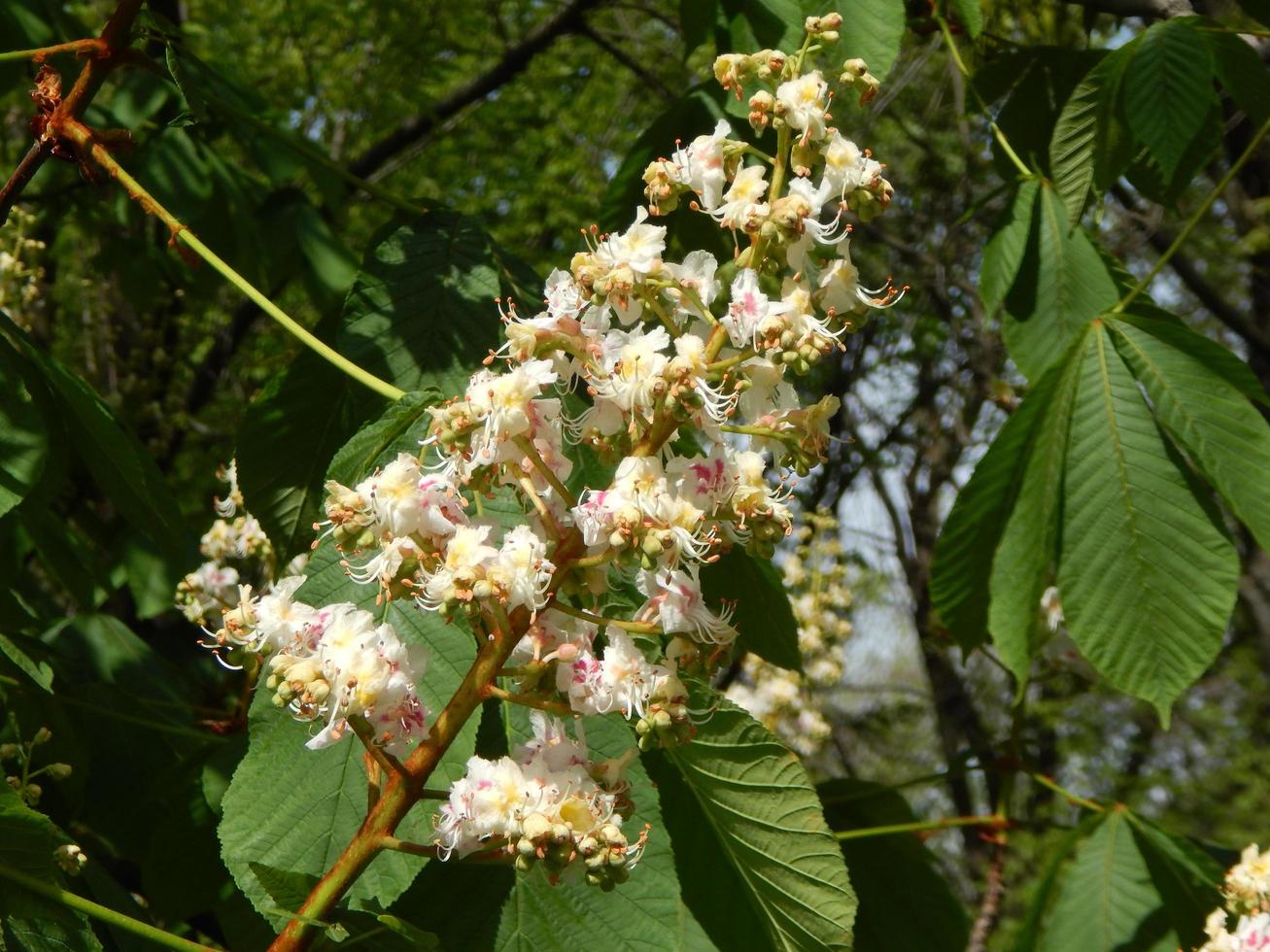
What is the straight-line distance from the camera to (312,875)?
1120 mm

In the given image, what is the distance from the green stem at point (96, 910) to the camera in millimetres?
927

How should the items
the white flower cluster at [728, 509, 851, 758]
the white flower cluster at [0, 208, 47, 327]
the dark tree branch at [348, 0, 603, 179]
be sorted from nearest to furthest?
the white flower cluster at [0, 208, 47, 327] < the dark tree branch at [348, 0, 603, 179] < the white flower cluster at [728, 509, 851, 758]

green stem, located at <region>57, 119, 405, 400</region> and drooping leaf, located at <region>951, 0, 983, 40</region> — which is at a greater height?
drooping leaf, located at <region>951, 0, 983, 40</region>

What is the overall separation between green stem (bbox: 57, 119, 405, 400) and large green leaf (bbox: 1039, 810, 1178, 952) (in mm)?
1407

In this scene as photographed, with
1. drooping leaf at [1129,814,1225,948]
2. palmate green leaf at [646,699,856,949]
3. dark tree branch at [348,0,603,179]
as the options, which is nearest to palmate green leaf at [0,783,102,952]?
palmate green leaf at [646,699,856,949]

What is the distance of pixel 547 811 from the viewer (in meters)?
0.94

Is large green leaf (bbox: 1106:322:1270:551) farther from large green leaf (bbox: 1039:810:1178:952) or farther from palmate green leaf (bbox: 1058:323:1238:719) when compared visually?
large green leaf (bbox: 1039:810:1178:952)

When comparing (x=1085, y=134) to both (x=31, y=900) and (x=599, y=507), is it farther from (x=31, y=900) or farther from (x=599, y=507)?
(x=31, y=900)

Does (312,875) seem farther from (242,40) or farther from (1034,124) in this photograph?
(242,40)

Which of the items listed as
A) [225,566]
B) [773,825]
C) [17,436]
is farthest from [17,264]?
[773,825]

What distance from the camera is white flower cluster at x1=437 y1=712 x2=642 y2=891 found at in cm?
92

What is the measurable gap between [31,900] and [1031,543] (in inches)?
47.4

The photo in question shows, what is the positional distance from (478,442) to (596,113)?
5176mm

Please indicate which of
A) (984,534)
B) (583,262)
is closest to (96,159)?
(583,262)
